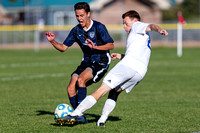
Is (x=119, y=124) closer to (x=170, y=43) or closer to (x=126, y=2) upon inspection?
(x=170, y=43)

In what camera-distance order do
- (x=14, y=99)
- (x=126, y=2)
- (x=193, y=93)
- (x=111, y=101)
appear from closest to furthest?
1. (x=111, y=101)
2. (x=14, y=99)
3. (x=193, y=93)
4. (x=126, y=2)

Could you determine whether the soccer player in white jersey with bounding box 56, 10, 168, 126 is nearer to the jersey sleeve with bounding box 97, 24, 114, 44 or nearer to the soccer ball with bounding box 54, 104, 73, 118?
the soccer ball with bounding box 54, 104, 73, 118

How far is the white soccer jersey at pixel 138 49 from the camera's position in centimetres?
659

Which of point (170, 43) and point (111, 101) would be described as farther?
point (170, 43)

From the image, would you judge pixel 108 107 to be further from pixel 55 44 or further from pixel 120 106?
pixel 120 106

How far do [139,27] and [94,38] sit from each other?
3.94 ft

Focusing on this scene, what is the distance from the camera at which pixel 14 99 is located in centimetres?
1042

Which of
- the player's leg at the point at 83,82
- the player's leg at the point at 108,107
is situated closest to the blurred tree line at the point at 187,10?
the player's leg at the point at 83,82

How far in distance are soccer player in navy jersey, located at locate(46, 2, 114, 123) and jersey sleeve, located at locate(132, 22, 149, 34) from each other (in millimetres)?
759

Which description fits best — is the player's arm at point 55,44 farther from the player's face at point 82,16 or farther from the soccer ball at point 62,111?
the soccer ball at point 62,111

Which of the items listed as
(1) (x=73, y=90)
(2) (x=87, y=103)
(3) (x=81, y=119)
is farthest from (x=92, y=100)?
(1) (x=73, y=90)

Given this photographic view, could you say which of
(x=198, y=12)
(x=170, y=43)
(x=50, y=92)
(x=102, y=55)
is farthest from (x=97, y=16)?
(x=102, y=55)

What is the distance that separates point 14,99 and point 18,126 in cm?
353

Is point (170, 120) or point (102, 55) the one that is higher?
point (102, 55)
